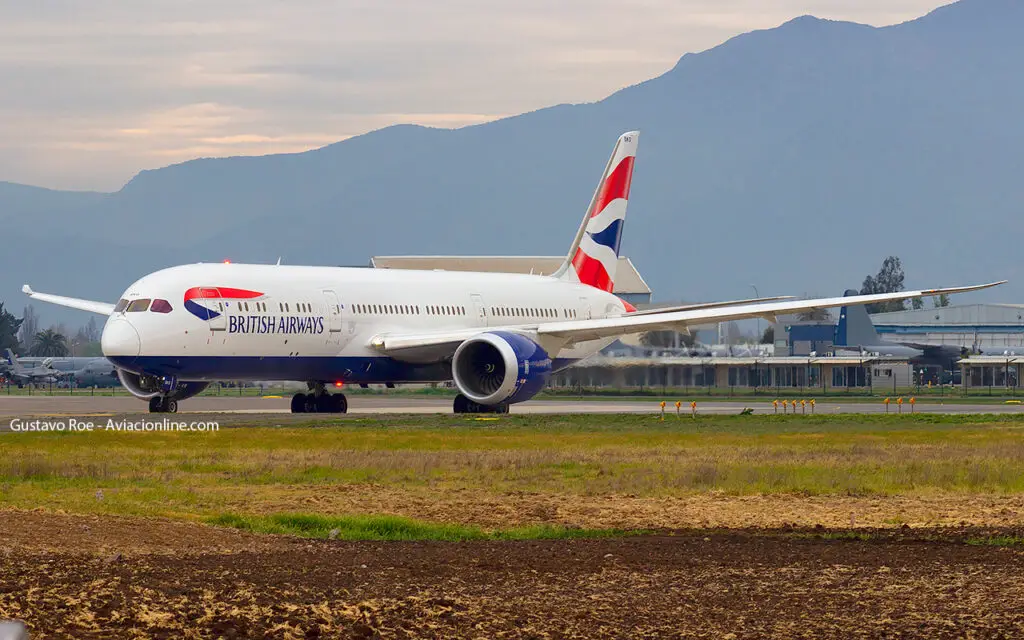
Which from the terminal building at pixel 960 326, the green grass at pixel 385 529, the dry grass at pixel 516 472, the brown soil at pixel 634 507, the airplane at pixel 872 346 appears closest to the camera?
the green grass at pixel 385 529

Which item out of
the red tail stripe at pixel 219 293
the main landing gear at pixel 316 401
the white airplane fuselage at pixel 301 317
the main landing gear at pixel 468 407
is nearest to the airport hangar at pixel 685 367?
the white airplane fuselage at pixel 301 317

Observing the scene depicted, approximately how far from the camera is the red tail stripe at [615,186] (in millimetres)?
52062

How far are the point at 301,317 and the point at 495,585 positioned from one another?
2766cm

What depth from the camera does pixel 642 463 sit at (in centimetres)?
2641

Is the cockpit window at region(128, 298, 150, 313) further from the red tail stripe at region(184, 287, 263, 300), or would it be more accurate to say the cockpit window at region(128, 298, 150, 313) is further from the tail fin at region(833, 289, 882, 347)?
the tail fin at region(833, 289, 882, 347)

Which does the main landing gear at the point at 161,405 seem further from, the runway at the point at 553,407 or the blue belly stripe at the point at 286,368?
the runway at the point at 553,407

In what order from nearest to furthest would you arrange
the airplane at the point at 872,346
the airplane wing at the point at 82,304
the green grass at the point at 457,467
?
1. the green grass at the point at 457,467
2. the airplane wing at the point at 82,304
3. the airplane at the point at 872,346

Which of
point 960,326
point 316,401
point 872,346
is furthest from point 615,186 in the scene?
point 960,326

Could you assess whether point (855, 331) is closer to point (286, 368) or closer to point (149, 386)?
point (286, 368)

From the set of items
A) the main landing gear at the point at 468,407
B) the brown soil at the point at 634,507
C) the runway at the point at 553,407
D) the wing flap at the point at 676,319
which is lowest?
the brown soil at the point at 634,507

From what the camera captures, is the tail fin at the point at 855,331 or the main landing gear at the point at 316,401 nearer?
the main landing gear at the point at 316,401

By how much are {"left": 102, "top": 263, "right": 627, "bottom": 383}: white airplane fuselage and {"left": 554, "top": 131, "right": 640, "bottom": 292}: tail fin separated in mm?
2618

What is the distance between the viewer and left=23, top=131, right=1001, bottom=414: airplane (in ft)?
126

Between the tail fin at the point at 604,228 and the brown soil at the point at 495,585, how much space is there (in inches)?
1364
